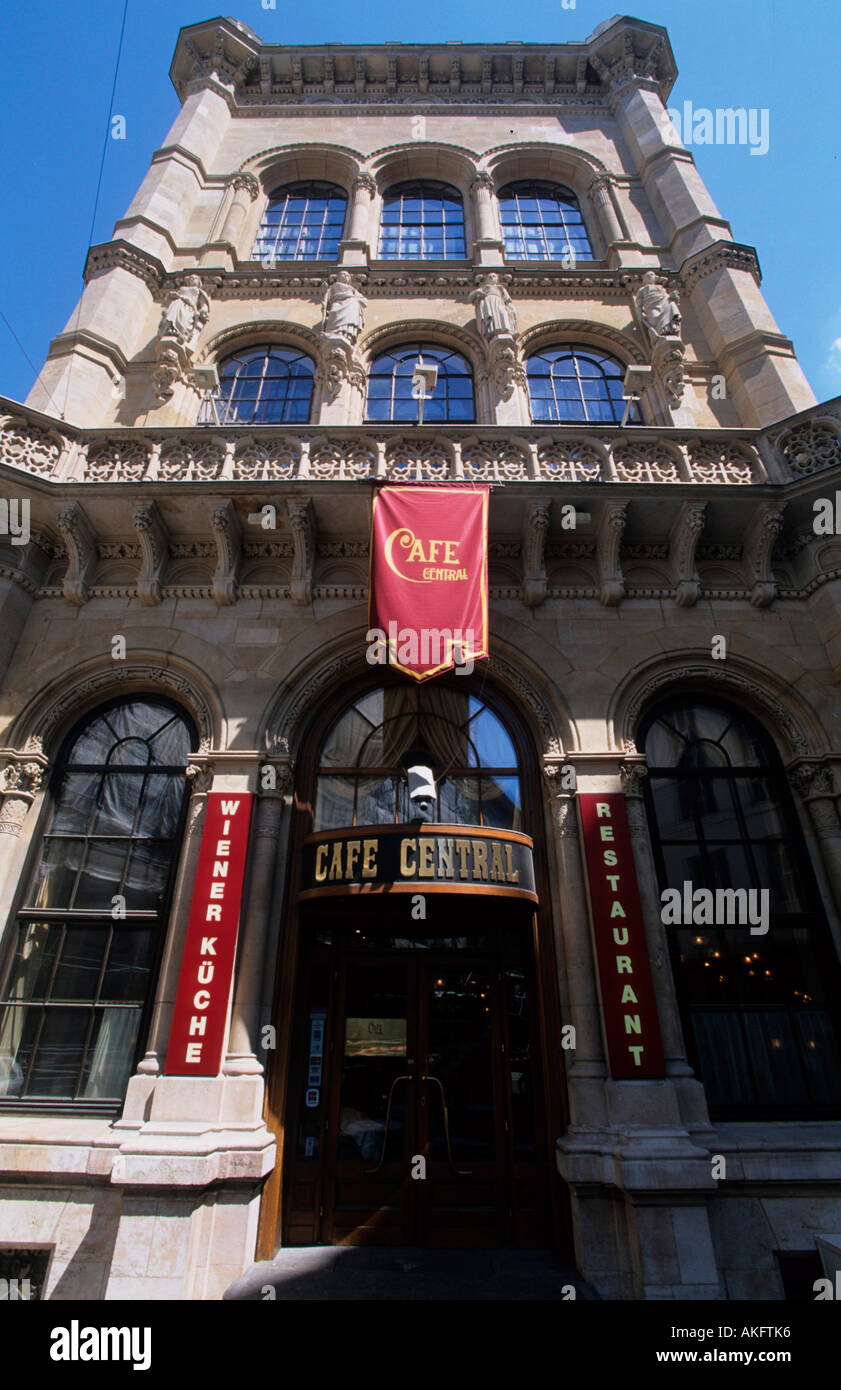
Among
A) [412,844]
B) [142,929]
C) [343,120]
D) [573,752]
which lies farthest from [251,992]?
[343,120]

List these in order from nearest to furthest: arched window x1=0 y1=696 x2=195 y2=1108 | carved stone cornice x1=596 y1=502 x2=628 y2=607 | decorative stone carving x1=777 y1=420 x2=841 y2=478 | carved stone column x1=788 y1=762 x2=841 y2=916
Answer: arched window x1=0 y1=696 x2=195 y2=1108 → carved stone column x1=788 y1=762 x2=841 y2=916 → carved stone cornice x1=596 y1=502 x2=628 y2=607 → decorative stone carving x1=777 y1=420 x2=841 y2=478

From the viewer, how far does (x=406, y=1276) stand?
606 cm

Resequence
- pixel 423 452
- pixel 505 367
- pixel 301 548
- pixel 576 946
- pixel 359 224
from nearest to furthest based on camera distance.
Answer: pixel 576 946, pixel 301 548, pixel 423 452, pixel 505 367, pixel 359 224

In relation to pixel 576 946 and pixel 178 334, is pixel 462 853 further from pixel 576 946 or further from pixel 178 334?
pixel 178 334

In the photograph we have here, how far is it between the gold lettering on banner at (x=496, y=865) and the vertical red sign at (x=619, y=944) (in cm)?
113

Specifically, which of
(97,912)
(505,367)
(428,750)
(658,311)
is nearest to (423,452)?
(505,367)

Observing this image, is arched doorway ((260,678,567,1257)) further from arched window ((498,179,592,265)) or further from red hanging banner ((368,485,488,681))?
arched window ((498,179,592,265))

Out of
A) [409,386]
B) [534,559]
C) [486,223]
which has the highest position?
[486,223]

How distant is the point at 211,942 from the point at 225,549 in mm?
5310

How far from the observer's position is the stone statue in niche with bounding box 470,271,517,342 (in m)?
12.3

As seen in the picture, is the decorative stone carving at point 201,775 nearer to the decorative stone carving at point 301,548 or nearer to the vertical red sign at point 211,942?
the vertical red sign at point 211,942

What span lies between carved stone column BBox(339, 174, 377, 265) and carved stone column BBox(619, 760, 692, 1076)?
12.8 metres

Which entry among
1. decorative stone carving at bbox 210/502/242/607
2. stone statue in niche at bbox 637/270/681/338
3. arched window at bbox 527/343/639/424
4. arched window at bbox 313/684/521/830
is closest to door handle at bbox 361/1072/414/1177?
arched window at bbox 313/684/521/830

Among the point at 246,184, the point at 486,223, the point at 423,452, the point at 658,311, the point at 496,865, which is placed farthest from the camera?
the point at 246,184
